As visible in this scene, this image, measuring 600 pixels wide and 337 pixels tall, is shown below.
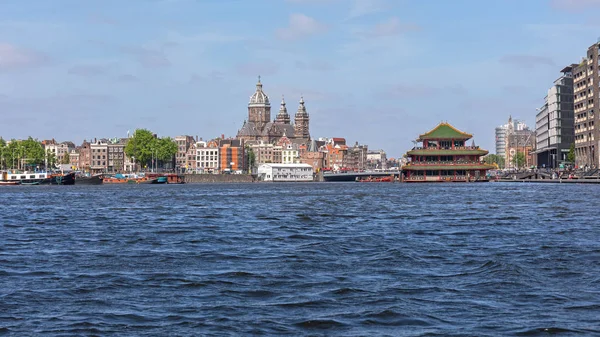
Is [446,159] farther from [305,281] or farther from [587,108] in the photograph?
[305,281]

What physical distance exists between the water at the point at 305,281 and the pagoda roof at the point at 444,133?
148 m

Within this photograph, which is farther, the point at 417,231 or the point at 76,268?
the point at 417,231

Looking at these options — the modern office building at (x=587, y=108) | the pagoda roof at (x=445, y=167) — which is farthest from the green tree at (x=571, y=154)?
the pagoda roof at (x=445, y=167)

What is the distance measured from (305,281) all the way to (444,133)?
171637mm

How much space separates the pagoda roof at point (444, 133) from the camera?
192 m

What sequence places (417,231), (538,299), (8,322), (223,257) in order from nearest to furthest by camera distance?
(8,322) → (538,299) → (223,257) → (417,231)

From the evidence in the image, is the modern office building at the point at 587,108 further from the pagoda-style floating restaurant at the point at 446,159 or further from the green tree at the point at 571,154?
the pagoda-style floating restaurant at the point at 446,159

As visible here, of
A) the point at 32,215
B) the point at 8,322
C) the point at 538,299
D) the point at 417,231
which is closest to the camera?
the point at 8,322

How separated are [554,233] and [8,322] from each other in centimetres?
2730

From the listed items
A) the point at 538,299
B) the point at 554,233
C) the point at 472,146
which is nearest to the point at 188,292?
the point at 538,299

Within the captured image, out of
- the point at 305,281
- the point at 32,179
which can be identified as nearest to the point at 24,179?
the point at 32,179

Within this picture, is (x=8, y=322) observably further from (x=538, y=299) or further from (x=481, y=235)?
(x=481, y=235)

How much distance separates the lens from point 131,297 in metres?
22.2

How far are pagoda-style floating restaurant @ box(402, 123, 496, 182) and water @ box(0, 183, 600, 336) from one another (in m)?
146
